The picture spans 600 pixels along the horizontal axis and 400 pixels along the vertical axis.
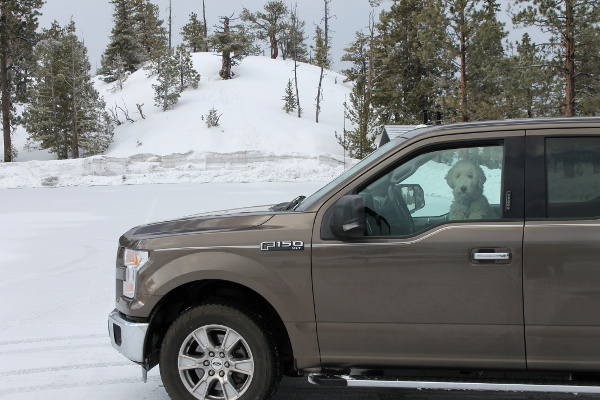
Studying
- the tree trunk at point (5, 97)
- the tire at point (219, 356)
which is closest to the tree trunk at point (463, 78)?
the tire at point (219, 356)

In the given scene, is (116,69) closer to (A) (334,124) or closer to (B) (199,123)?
(B) (199,123)

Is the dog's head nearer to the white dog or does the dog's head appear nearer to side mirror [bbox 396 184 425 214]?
the white dog

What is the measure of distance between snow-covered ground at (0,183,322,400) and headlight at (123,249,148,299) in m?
0.95

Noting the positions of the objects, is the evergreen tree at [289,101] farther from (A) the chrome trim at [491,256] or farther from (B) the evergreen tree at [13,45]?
(A) the chrome trim at [491,256]

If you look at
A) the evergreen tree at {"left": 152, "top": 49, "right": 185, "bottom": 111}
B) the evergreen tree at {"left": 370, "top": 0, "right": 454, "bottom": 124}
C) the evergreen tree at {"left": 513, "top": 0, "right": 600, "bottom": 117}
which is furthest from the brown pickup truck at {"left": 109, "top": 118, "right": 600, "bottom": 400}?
the evergreen tree at {"left": 152, "top": 49, "right": 185, "bottom": 111}

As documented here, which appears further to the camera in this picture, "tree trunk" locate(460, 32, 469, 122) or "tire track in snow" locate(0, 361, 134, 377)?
"tree trunk" locate(460, 32, 469, 122)

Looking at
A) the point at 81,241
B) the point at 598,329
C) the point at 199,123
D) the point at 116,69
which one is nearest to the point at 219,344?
the point at 598,329

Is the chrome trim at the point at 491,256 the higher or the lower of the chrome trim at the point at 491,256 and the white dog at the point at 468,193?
the lower

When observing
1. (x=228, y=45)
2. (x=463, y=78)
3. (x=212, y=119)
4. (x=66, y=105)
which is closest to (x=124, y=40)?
(x=228, y=45)

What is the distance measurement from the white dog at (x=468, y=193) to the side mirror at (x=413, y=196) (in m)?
0.34

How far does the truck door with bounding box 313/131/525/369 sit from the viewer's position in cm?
341

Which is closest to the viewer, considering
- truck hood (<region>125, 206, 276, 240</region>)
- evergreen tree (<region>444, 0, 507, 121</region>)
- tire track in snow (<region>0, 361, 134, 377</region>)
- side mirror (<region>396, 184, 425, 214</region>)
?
truck hood (<region>125, 206, 276, 240</region>)

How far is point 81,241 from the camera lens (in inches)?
460

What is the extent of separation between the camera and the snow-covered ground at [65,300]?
15.3 feet
